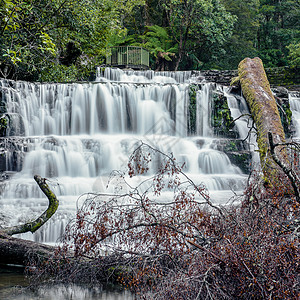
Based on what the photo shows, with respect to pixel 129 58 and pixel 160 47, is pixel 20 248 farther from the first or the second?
pixel 160 47

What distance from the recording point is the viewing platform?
83.3 feet

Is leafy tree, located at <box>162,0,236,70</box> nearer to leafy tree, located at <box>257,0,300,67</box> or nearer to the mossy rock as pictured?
leafy tree, located at <box>257,0,300,67</box>

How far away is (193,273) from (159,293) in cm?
39

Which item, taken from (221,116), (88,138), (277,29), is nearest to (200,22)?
(277,29)

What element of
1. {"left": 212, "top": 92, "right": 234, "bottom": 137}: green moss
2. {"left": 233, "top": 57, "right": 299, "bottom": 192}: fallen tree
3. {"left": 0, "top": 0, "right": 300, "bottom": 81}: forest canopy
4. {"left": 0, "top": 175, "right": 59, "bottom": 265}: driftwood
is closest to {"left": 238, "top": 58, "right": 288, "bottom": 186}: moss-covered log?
{"left": 233, "top": 57, "right": 299, "bottom": 192}: fallen tree

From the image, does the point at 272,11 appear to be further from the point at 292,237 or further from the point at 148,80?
the point at 292,237

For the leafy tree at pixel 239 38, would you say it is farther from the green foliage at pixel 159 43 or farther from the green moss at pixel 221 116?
the green moss at pixel 221 116

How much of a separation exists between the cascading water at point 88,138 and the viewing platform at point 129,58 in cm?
1126

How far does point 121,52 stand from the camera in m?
25.8

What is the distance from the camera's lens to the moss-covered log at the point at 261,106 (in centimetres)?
929

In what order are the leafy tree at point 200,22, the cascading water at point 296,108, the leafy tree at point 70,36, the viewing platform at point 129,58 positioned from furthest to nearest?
the viewing platform at point 129,58, the leafy tree at point 200,22, the cascading water at point 296,108, the leafy tree at point 70,36

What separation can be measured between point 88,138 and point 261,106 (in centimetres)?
540

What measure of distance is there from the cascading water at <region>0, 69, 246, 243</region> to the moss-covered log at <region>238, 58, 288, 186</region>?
1.54 meters

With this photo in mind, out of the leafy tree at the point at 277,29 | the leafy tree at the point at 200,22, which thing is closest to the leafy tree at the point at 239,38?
the leafy tree at the point at 200,22
